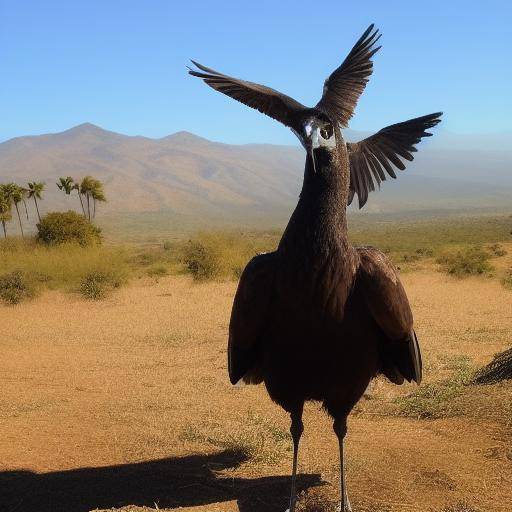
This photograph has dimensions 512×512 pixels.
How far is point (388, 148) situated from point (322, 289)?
4.70ft

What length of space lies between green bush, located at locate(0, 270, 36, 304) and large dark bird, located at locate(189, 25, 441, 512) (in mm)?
15465

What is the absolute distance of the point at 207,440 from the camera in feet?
20.8

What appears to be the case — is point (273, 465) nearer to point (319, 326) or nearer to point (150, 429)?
point (150, 429)

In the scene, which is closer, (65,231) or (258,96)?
(258,96)

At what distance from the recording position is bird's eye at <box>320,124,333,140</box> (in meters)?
3.56

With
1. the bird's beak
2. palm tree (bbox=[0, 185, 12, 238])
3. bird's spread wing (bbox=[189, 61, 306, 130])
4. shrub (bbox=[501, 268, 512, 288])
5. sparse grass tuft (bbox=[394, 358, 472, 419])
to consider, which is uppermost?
palm tree (bbox=[0, 185, 12, 238])

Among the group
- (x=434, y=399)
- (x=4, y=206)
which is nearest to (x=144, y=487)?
(x=434, y=399)

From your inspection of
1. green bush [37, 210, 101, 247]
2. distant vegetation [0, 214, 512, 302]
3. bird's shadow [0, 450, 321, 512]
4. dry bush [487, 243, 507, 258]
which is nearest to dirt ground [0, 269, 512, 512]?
bird's shadow [0, 450, 321, 512]

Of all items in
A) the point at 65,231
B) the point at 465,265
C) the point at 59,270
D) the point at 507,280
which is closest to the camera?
the point at 507,280

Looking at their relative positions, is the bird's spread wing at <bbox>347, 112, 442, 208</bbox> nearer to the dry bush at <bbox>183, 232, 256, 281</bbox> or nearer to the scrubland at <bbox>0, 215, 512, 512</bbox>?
the scrubland at <bbox>0, 215, 512, 512</bbox>

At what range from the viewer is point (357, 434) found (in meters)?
6.28

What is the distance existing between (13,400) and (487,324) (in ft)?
30.2

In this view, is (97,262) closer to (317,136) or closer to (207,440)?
(207,440)

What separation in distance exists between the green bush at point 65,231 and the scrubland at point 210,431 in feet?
50.5
